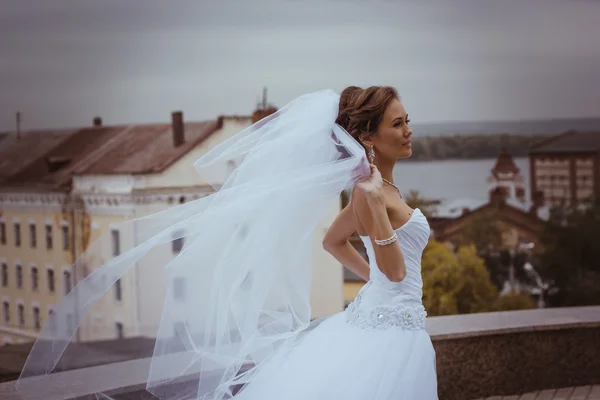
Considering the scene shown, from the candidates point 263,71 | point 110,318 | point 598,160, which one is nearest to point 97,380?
point 110,318

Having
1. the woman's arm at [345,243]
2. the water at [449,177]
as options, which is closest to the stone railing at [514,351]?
the woman's arm at [345,243]

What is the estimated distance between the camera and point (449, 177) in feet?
34.5

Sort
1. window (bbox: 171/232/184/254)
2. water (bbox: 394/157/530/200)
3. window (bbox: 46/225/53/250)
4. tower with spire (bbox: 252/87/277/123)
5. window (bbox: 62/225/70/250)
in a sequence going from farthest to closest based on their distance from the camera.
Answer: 1. water (bbox: 394/157/530/200)
2. tower with spire (bbox: 252/87/277/123)
3. window (bbox: 62/225/70/250)
4. window (bbox: 46/225/53/250)
5. window (bbox: 171/232/184/254)

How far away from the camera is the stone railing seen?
4.55 metres

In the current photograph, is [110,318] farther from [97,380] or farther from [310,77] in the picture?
[310,77]

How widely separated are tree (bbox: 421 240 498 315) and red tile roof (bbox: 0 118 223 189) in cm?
358

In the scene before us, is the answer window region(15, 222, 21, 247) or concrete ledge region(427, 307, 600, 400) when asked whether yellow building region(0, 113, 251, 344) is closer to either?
window region(15, 222, 21, 247)

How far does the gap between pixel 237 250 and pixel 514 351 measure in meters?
2.45

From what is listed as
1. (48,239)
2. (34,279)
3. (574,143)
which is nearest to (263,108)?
(48,239)

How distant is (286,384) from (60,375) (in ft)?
4.23

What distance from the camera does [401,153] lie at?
271 centimetres

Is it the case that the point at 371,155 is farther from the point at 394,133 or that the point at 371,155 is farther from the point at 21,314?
the point at 21,314

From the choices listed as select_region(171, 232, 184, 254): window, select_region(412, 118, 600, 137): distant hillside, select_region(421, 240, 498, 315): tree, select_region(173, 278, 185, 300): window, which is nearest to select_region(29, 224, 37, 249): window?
select_region(412, 118, 600, 137): distant hillside

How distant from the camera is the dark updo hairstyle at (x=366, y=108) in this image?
270cm
